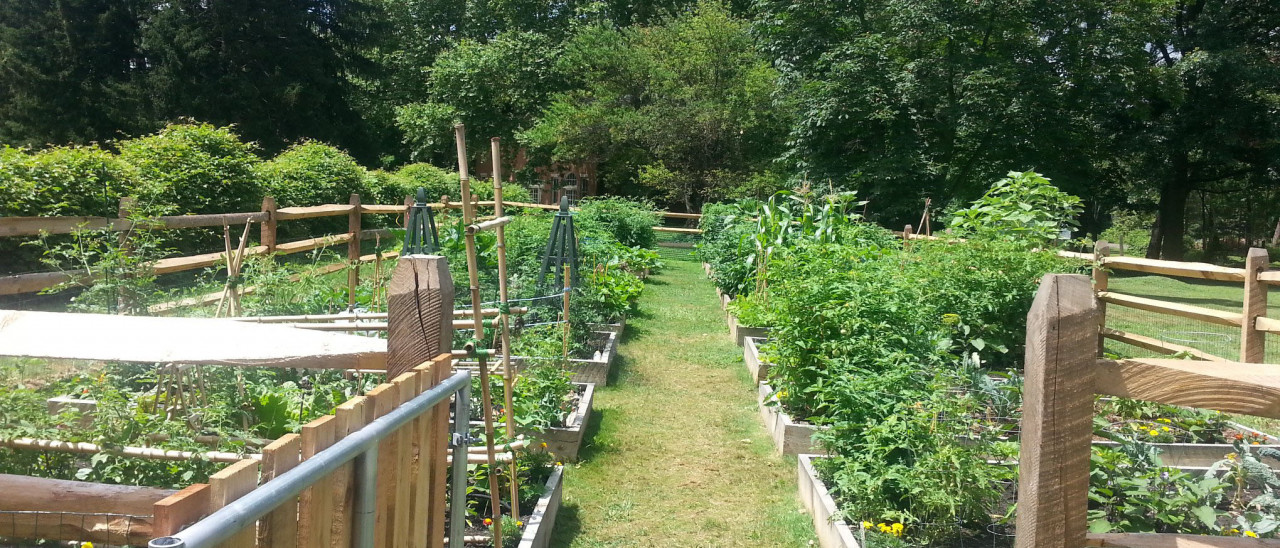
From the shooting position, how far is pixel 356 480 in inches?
63.0

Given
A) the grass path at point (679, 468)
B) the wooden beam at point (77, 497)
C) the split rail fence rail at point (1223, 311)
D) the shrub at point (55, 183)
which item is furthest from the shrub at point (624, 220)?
the wooden beam at point (77, 497)

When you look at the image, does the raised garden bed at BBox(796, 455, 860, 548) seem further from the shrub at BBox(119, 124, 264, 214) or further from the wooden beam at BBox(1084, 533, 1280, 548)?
the shrub at BBox(119, 124, 264, 214)

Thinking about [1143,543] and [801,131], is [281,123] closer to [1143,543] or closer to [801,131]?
[801,131]

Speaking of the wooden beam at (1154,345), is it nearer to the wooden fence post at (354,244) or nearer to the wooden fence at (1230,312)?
the wooden fence at (1230,312)

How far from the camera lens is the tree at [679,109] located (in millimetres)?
23750

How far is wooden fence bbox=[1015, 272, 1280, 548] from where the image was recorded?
5.18 ft

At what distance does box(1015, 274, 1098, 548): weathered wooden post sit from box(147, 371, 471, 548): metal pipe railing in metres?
1.28

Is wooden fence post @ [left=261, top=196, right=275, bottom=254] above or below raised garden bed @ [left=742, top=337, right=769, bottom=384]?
above

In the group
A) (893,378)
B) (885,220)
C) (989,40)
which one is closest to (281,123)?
(885,220)

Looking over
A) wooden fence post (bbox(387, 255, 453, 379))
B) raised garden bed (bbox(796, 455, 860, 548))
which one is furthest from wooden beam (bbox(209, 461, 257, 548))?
raised garden bed (bbox(796, 455, 860, 548))

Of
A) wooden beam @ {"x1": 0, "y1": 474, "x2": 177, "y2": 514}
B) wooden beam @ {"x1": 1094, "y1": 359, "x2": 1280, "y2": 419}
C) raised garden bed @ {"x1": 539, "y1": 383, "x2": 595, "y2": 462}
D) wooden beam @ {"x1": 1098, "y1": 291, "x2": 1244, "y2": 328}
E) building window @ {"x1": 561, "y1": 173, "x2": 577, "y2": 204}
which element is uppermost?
building window @ {"x1": 561, "y1": 173, "x2": 577, "y2": 204}

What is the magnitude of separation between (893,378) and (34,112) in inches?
1080

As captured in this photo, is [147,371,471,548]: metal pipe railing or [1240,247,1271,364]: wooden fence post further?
[1240,247,1271,364]: wooden fence post

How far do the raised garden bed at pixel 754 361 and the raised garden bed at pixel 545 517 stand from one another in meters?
2.75
